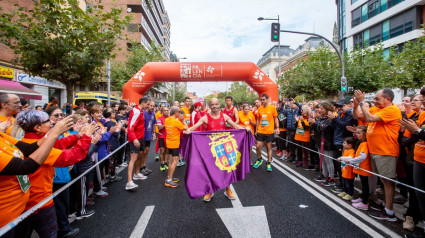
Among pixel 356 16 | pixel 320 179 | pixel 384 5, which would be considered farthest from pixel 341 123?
pixel 356 16

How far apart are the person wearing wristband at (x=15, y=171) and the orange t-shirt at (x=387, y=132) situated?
450 cm

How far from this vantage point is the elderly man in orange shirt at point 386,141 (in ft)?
12.2

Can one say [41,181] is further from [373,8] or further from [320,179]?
[373,8]

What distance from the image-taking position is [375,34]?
2869 cm

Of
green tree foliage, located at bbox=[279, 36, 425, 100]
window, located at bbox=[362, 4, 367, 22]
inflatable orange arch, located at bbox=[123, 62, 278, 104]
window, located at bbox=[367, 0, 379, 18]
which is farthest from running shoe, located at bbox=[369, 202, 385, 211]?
window, located at bbox=[362, 4, 367, 22]

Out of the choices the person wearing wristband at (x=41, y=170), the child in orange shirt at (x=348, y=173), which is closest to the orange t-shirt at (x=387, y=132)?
the child in orange shirt at (x=348, y=173)

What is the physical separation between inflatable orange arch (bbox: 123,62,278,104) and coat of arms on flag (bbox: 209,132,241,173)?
837cm

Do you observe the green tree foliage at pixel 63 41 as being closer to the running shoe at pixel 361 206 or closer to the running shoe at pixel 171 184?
the running shoe at pixel 171 184

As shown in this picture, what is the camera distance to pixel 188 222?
143 inches

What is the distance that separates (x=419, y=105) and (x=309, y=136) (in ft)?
10.4

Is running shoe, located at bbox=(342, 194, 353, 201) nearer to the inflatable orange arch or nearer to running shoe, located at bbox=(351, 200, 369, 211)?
running shoe, located at bbox=(351, 200, 369, 211)

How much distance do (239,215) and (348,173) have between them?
236cm

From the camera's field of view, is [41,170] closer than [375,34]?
Yes

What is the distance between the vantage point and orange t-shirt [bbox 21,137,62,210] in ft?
8.06
